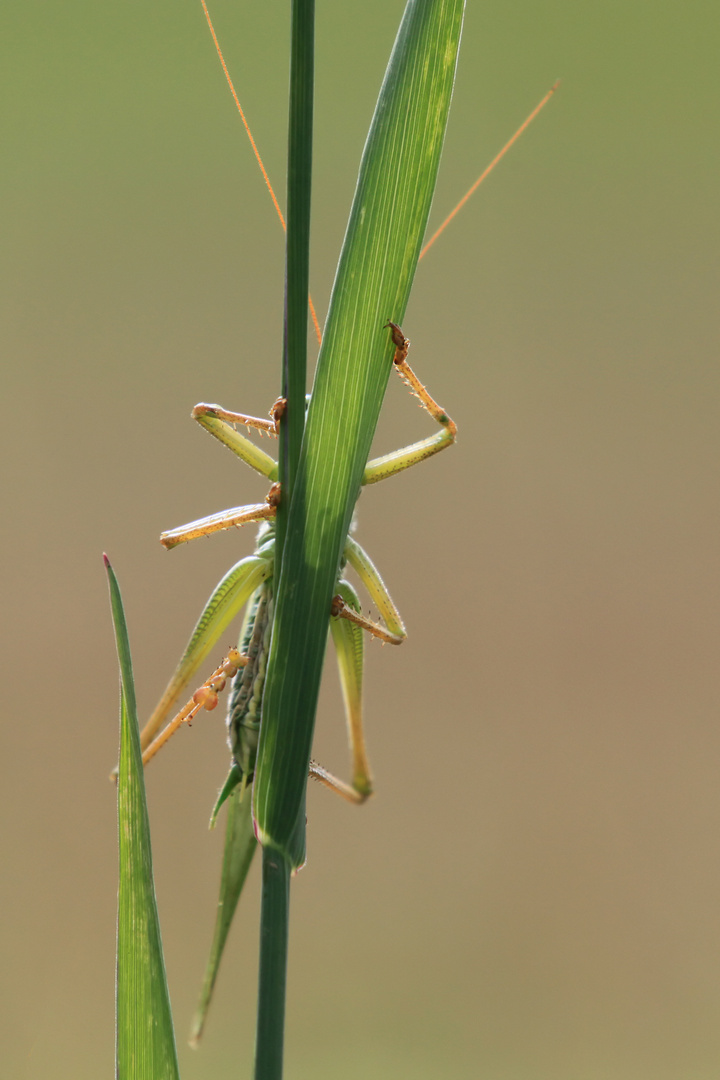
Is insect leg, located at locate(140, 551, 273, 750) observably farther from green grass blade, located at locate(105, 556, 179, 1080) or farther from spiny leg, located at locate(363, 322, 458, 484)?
green grass blade, located at locate(105, 556, 179, 1080)

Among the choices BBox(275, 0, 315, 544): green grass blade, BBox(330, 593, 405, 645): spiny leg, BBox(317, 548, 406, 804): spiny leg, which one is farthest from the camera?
BBox(317, 548, 406, 804): spiny leg

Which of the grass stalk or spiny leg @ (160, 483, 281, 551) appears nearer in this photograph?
the grass stalk

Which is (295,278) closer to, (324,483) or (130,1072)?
(324,483)

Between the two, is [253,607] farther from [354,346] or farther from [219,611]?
[354,346]

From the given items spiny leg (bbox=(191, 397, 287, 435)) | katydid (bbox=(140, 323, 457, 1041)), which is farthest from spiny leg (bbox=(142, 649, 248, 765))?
spiny leg (bbox=(191, 397, 287, 435))

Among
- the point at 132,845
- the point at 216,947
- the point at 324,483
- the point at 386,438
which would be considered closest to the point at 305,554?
the point at 324,483

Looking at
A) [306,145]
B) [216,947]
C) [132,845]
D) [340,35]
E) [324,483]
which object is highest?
[340,35]
